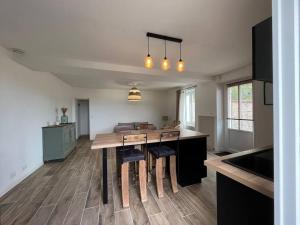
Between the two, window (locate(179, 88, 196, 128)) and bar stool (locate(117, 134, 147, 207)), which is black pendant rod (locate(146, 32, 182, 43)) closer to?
bar stool (locate(117, 134, 147, 207))

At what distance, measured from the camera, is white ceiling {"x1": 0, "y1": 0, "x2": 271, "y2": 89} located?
1.57m

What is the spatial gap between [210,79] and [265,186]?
4.26 metres

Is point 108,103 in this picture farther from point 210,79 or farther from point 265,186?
point 265,186

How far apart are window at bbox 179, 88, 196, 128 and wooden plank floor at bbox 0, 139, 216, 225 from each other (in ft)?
11.7

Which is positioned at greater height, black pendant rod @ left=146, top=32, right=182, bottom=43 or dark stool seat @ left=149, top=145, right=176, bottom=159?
black pendant rod @ left=146, top=32, right=182, bottom=43

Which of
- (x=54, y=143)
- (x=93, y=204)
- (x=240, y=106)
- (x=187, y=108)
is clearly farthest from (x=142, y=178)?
(x=187, y=108)

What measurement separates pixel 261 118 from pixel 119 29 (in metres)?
3.49

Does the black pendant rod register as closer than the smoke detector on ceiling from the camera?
Yes

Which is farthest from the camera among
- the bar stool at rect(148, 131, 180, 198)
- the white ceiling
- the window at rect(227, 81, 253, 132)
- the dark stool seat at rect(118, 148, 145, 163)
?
the window at rect(227, 81, 253, 132)

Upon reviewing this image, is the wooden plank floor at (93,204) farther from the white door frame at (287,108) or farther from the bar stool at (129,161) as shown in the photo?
the white door frame at (287,108)

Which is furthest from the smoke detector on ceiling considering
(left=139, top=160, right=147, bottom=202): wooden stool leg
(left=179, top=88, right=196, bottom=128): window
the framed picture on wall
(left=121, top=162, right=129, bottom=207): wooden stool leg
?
(left=179, top=88, right=196, bottom=128): window

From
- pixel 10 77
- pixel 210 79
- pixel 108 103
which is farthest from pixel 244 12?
pixel 108 103

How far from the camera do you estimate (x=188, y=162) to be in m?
2.65

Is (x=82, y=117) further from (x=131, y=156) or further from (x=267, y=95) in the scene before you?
(x=267, y=95)
